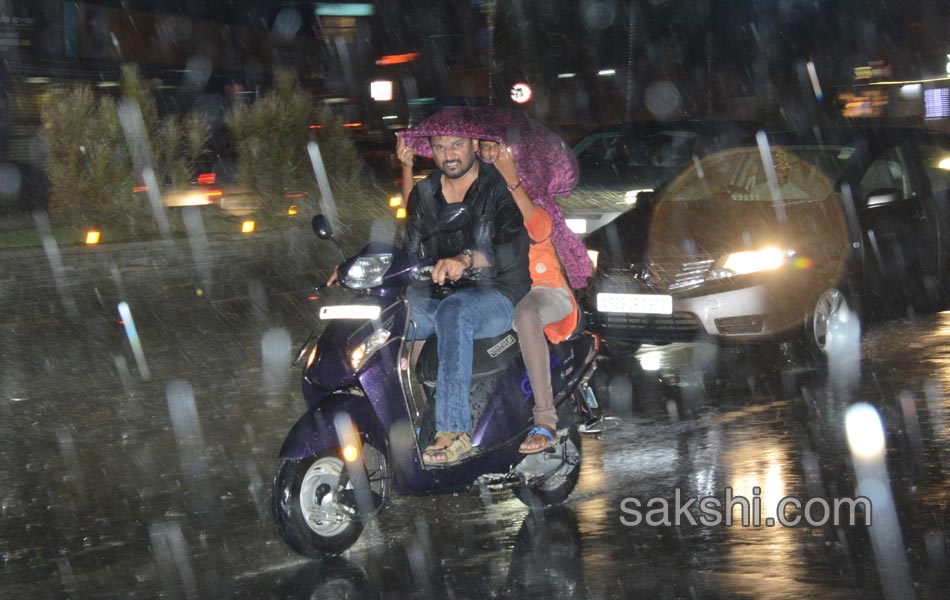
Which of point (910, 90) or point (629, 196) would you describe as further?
point (910, 90)

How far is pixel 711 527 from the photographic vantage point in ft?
19.2

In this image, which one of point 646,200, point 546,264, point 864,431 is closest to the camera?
point 546,264

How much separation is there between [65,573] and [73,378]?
4.28m

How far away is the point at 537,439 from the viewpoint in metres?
5.88

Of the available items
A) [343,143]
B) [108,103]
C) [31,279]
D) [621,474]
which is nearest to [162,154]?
[108,103]

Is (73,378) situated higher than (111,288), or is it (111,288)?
(111,288)

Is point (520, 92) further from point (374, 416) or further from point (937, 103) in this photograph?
point (374, 416)

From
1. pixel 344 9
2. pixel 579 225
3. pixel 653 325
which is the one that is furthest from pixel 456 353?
pixel 344 9

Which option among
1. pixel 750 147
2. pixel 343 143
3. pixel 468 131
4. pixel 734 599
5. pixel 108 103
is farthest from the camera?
pixel 343 143

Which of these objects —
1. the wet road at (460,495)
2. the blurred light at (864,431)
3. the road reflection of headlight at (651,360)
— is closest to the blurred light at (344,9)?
the wet road at (460,495)

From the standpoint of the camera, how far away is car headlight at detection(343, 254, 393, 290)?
5438 millimetres

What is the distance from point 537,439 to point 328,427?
42.9 inches

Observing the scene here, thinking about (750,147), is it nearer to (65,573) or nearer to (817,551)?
(817,551)

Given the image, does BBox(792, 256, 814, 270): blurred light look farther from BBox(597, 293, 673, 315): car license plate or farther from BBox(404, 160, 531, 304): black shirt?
BBox(404, 160, 531, 304): black shirt
